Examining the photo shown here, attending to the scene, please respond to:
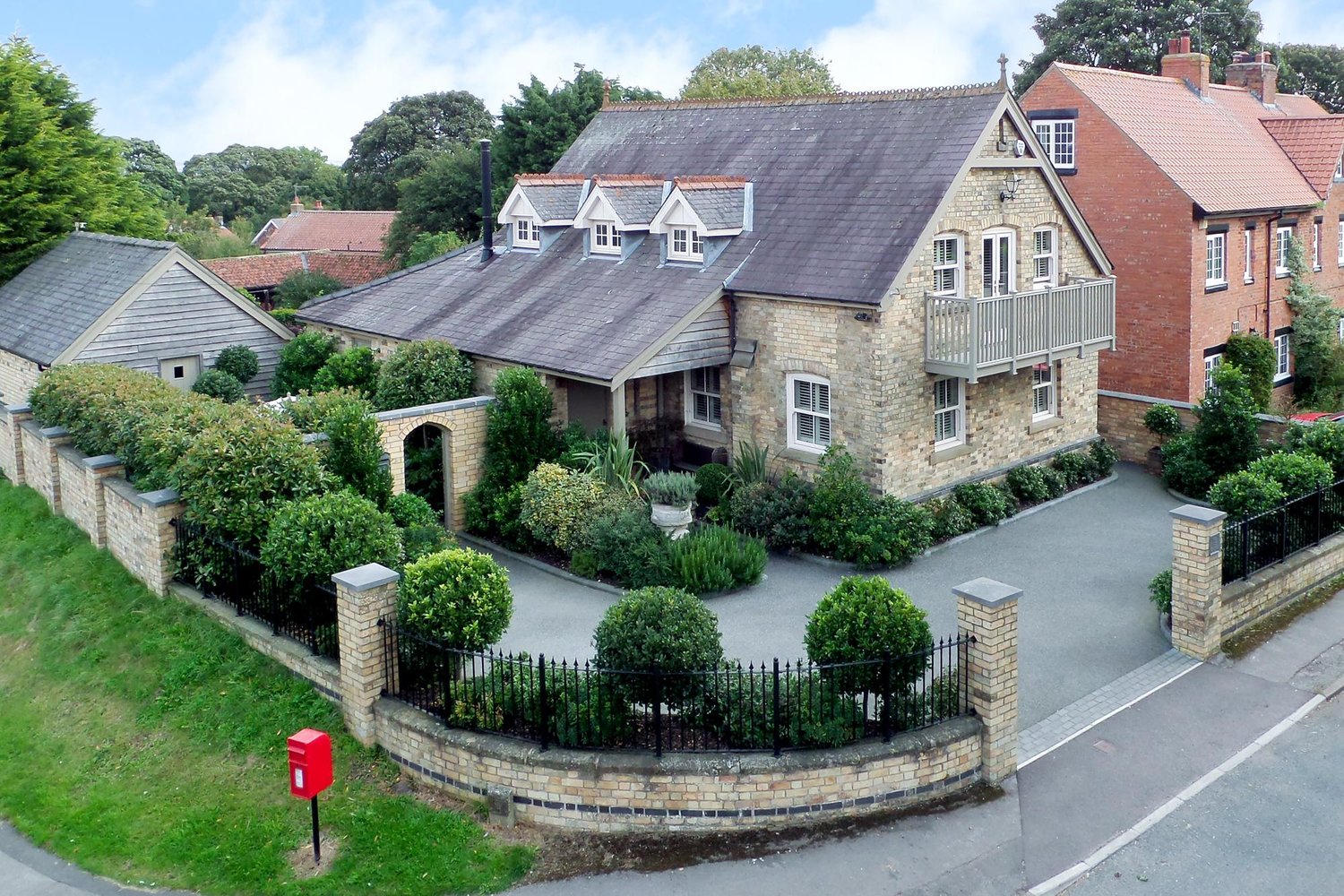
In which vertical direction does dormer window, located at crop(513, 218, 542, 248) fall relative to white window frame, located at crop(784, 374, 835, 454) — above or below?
above

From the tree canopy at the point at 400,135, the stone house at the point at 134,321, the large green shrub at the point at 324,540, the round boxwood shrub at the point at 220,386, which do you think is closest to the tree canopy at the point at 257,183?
the tree canopy at the point at 400,135

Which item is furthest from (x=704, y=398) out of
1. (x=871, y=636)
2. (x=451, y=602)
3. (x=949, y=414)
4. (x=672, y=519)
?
(x=871, y=636)

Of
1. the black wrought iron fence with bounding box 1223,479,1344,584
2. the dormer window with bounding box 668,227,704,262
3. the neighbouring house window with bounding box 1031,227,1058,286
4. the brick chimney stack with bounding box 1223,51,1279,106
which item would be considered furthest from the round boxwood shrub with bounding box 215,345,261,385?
the brick chimney stack with bounding box 1223,51,1279,106

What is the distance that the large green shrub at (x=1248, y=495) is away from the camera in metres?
17.2

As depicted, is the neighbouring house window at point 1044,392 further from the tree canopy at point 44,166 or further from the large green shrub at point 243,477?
the tree canopy at point 44,166

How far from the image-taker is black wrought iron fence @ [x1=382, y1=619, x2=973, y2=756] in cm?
1189

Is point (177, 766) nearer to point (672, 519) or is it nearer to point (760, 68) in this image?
point (672, 519)

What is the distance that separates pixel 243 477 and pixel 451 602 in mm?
4297

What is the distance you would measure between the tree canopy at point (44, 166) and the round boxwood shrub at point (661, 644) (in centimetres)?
2396

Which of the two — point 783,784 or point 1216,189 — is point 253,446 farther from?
point 1216,189

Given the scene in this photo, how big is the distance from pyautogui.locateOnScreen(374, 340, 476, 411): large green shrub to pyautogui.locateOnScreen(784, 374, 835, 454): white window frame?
5869mm

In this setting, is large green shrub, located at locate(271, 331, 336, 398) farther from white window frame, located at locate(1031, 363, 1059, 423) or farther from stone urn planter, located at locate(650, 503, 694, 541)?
white window frame, located at locate(1031, 363, 1059, 423)

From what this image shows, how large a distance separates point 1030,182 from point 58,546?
1684 cm

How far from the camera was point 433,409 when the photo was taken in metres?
20.5
